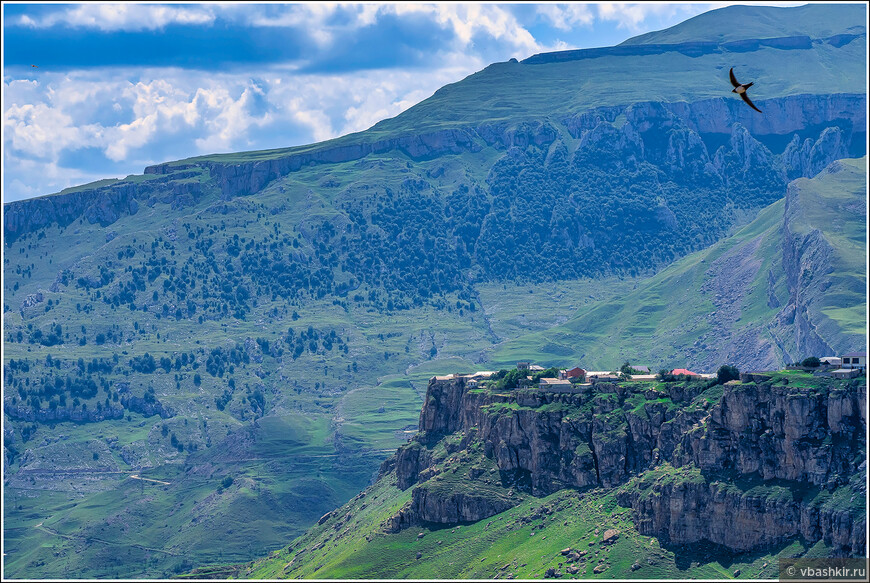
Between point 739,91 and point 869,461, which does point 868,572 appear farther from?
point 739,91

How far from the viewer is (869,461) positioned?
19862 centimetres

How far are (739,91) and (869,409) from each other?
2734 inches

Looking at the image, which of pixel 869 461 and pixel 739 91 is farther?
pixel 869 461

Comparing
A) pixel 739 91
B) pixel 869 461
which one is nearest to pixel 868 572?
pixel 869 461

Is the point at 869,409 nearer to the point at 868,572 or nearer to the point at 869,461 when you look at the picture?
the point at 869,461

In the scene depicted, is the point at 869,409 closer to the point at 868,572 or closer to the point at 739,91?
the point at 868,572

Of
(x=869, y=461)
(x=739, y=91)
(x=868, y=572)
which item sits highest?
(x=739, y=91)

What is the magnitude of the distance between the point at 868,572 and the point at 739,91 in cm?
7910

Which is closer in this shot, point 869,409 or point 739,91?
point 739,91

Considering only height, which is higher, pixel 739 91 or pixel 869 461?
pixel 739 91

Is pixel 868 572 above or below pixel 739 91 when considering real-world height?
below

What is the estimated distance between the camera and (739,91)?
139875 mm

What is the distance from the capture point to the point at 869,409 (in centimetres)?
19788

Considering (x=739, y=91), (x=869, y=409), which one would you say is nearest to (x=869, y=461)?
(x=869, y=409)
